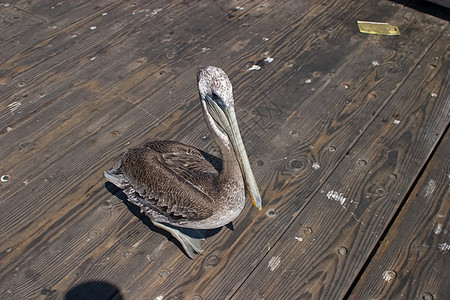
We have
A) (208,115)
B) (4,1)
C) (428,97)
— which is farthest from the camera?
(4,1)

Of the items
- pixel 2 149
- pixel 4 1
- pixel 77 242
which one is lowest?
pixel 77 242

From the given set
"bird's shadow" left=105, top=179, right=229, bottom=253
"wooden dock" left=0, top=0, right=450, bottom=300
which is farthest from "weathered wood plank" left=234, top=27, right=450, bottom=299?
"bird's shadow" left=105, top=179, right=229, bottom=253

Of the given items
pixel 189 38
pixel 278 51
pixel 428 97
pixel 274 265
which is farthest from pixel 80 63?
pixel 428 97

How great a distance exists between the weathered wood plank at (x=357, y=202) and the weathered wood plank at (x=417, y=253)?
0.21ft

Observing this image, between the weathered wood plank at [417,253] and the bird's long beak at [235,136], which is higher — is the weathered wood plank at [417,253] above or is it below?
below

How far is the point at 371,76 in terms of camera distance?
12.5 ft

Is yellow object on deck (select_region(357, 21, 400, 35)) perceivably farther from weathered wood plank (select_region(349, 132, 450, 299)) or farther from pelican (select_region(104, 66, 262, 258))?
pelican (select_region(104, 66, 262, 258))

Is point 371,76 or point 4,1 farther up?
point 4,1

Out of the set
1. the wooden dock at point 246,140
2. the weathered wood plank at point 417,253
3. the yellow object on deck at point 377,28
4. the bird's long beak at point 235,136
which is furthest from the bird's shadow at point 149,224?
the yellow object on deck at point 377,28

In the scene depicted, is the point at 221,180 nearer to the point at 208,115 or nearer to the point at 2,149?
the point at 208,115

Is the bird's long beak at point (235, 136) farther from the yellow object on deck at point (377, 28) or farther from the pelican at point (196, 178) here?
the yellow object on deck at point (377, 28)

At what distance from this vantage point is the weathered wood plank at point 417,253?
7.92 feet

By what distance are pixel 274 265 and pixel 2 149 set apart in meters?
2.27

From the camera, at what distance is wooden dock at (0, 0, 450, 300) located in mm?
2543
